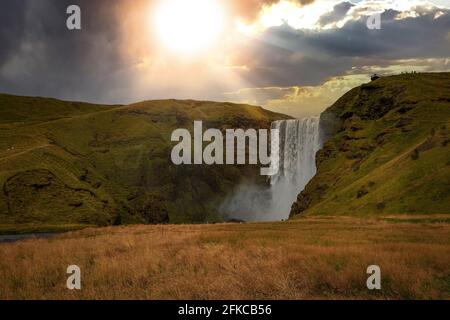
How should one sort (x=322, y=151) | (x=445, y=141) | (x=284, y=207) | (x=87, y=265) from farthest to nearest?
1. (x=284, y=207)
2. (x=322, y=151)
3. (x=445, y=141)
4. (x=87, y=265)

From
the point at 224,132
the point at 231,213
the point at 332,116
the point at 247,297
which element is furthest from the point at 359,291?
the point at 224,132

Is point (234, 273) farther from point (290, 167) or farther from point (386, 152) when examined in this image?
point (290, 167)

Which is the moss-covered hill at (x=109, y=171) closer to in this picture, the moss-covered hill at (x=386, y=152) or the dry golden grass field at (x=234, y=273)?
the moss-covered hill at (x=386, y=152)

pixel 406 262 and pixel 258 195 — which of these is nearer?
pixel 406 262

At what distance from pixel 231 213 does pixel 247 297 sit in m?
142

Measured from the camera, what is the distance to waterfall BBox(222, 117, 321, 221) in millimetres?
110312

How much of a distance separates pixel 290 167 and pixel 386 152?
42.2 metres

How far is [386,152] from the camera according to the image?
256 ft

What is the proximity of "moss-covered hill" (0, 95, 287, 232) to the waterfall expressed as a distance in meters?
19.0

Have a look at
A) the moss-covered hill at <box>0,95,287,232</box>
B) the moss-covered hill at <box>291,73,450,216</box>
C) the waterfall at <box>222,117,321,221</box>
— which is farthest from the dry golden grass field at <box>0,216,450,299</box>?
the waterfall at <box>222,117,321,221</box>

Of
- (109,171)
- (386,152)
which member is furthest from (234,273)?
(109,171)

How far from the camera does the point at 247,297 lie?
12.6 meters

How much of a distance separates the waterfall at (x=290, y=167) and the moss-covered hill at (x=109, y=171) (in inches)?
746

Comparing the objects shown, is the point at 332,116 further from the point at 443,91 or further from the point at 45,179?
the point at 45,179
